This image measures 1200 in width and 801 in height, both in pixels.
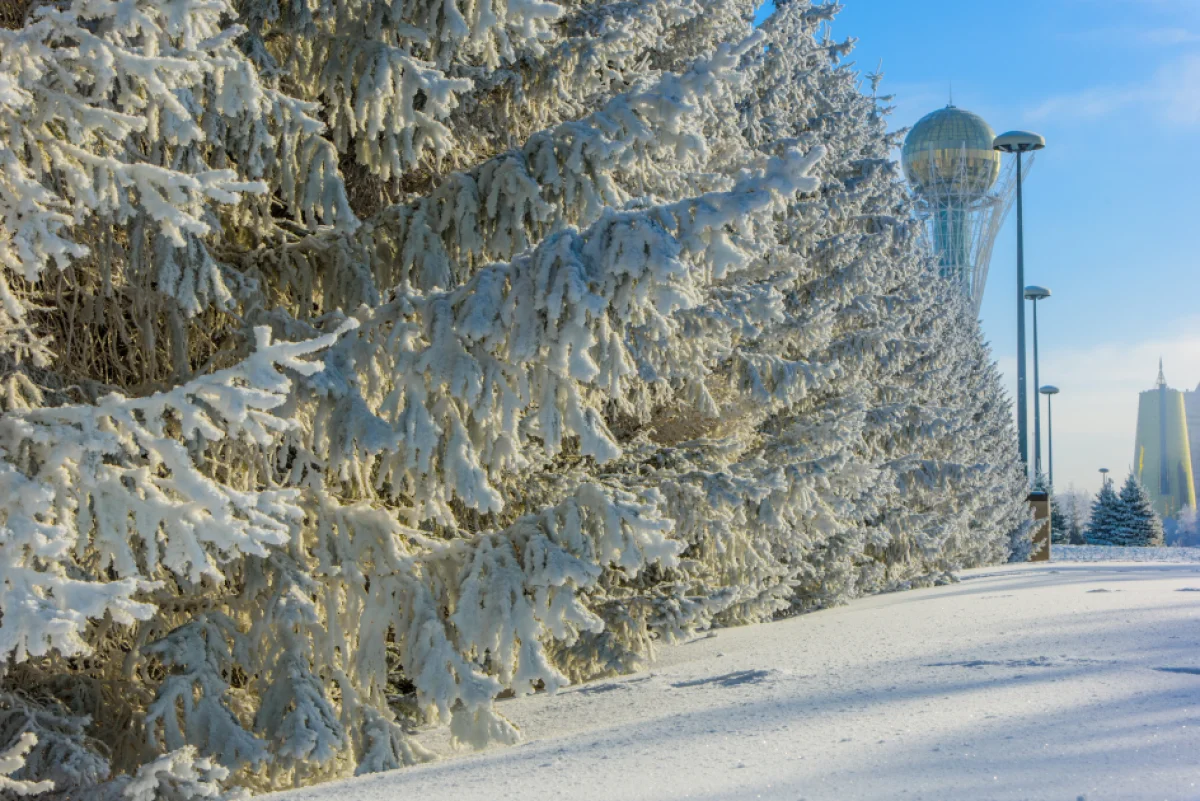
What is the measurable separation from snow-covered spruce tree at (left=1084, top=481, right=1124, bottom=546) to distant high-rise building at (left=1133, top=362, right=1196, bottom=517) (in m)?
31.8

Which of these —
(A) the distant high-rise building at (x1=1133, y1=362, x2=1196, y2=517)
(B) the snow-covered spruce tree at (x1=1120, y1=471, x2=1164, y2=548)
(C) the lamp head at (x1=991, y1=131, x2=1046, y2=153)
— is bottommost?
(B) the snow-covered spruce tree at (x1=1120, y1=471, x2=1164, y2=548)

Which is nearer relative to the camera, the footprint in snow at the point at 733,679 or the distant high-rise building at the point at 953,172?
the footprint in snow at the point at 733,679

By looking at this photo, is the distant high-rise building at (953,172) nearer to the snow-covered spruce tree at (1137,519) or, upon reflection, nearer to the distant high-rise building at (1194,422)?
the snow-covered spruce tree at (1137,519)

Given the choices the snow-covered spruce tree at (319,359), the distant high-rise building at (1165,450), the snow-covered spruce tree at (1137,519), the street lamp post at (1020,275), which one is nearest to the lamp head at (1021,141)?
the street lamp post at (1020,275)

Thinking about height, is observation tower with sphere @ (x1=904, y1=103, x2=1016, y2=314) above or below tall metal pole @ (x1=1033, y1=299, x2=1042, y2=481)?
above

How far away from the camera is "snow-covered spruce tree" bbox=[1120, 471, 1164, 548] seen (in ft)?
145

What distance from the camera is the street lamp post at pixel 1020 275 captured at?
37.0 metres

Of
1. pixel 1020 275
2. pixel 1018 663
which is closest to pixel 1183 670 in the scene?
pixel 1018 663

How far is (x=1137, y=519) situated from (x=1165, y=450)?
1735 inches

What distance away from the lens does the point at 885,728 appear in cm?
311

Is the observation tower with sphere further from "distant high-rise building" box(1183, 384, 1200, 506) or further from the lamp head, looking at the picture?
"distant high-rise building" box(1183, 384, 1200, 506)

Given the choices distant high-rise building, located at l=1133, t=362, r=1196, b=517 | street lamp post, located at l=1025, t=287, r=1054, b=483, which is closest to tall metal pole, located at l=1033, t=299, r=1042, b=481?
street lamp post, located at l=1025, t=287, r=1054, b=483

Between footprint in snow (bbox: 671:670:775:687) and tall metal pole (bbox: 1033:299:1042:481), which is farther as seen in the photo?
tall metal pole (bbox: 1033:299:1042:481)

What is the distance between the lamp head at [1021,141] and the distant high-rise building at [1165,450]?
42.2 m
